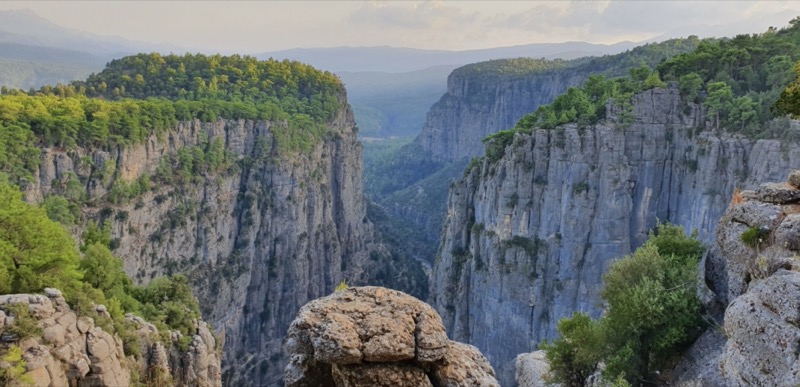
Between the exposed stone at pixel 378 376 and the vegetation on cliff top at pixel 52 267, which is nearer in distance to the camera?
the exposed stone at pixel 378 376

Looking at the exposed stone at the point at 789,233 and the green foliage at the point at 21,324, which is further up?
the exposed stone at the point at 789,233

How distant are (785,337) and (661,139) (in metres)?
32.1

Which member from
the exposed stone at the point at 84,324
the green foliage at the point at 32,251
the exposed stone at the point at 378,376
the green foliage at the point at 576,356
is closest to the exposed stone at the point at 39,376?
the exposed stone at the point at 84,324

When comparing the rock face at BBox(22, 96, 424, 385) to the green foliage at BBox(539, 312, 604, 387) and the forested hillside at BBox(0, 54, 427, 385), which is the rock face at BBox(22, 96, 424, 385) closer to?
the forested hillside at BBox(0, 54, 427, 385)

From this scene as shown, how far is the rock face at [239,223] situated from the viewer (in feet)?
146

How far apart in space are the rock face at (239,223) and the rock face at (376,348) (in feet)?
116

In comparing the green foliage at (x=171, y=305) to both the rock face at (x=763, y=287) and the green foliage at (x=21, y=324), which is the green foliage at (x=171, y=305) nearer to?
the green foliage at (x=21, y=324)

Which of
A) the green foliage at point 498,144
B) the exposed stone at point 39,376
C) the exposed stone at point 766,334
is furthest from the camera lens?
the green foliage at point 498,144

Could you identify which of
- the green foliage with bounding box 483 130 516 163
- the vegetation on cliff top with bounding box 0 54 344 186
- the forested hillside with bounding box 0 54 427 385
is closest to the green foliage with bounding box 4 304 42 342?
the forested hillside with bounding box 0 54 427 385

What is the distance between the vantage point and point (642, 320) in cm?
1934

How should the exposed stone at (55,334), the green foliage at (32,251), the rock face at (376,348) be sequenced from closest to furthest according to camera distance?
the rock face at (376,348) → the exposed stone at (55,334) → the green foliage at (32,251)

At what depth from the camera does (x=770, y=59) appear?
3872 cm

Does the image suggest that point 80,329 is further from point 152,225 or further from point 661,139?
point 661,139

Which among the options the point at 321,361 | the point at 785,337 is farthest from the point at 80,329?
the point at 785,337
